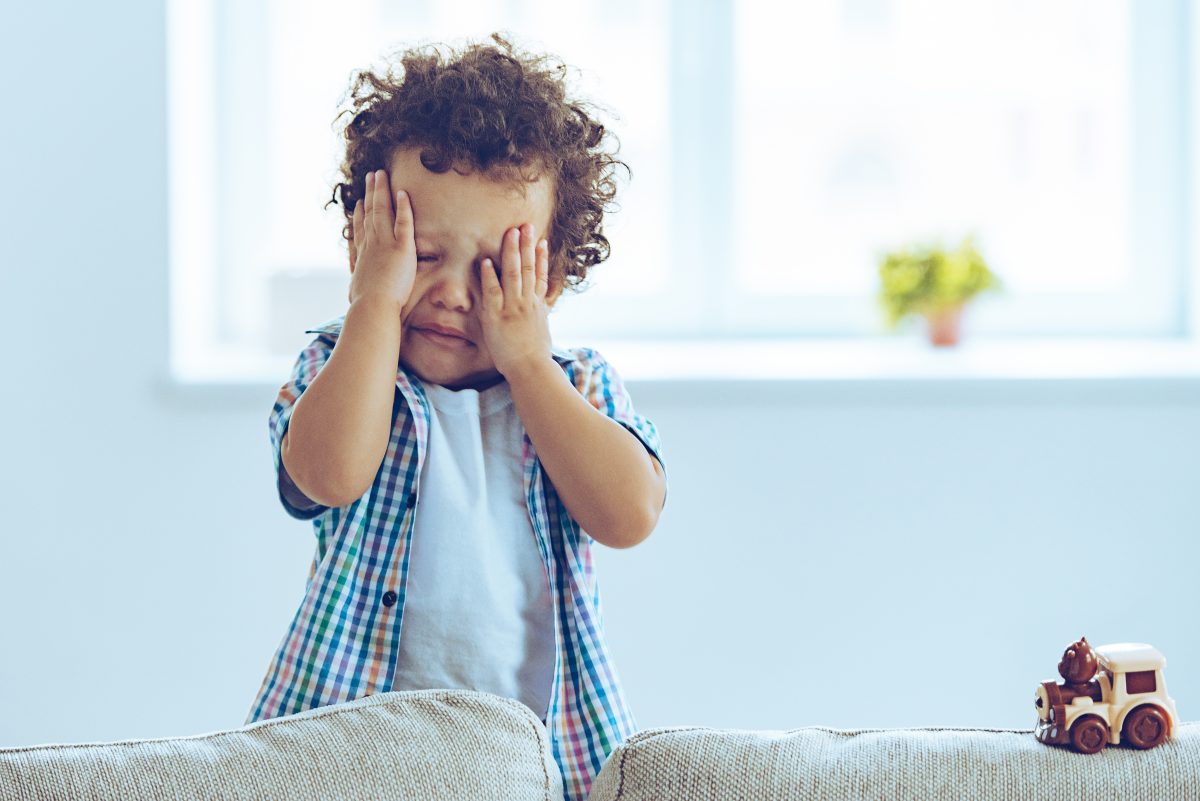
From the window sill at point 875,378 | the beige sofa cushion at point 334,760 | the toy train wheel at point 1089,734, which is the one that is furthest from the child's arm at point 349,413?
the window sill at point 875,378

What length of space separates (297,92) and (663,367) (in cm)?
87

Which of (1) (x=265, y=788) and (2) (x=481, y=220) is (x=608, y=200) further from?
(1) (x=265, y=788)

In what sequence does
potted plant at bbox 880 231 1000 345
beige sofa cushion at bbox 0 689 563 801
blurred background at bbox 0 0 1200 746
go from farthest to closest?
potted plant at bbox 880 231 1000 345
blurred background at bbox 0 0 1200 746
beige sofa cushion at bbox 0 689 563 801

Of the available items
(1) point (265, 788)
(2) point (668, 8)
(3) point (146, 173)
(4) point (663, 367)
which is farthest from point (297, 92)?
(1) point (265, 788)

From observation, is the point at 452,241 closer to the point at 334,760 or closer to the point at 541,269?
the point at 541,269

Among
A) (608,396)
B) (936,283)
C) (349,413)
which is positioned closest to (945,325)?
(936,283)

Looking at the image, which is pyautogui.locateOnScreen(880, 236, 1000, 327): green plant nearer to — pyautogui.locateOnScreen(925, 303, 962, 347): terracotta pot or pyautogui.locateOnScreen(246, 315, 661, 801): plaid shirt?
pyautogui.locateOnScreen(925, 303, 962, 347): terracotta pot

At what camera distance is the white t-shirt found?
0.99m

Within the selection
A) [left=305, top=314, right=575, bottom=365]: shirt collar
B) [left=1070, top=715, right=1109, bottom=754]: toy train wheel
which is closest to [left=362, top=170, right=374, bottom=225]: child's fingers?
[left=305, top=314, right=575, bottom=365]: shirt collar

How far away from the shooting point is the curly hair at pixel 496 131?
100cm

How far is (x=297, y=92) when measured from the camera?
2.30m

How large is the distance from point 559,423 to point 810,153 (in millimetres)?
1503

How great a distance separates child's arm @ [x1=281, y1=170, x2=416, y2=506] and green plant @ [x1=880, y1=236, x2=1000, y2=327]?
52.8 inches

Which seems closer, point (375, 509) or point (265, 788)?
point (265, 788)
